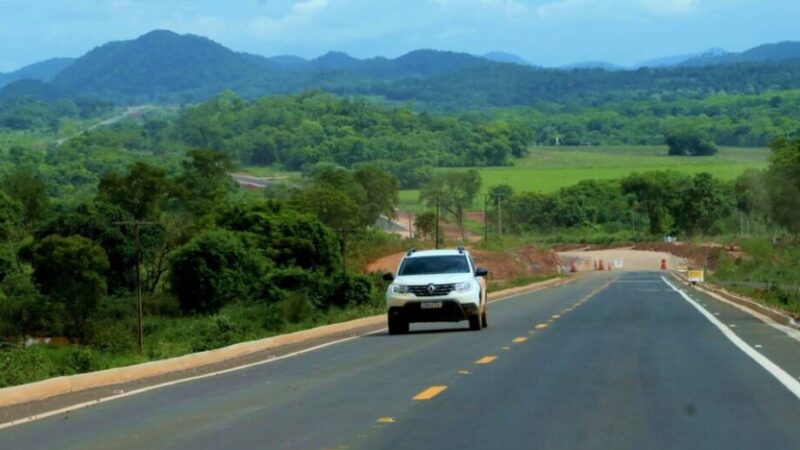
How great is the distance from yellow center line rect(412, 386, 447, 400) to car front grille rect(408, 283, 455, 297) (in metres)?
13.1

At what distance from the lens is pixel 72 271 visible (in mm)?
81750

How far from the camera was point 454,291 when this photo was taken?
30.8m

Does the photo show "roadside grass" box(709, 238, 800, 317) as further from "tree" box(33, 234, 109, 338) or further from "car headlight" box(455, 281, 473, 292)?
"tree" box(33, 234, 109, 338)

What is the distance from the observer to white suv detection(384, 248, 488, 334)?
3086cm

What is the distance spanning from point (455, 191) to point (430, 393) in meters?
173

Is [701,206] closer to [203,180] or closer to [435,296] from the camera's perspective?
[203,180]

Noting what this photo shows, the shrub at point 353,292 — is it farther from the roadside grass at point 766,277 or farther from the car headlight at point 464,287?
the car headlight at point 464,287

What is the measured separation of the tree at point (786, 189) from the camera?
130 meters

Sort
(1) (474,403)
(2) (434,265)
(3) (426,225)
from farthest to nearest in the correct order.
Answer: (3) (426,225)
(2) (434,265)
(1) (474,403)

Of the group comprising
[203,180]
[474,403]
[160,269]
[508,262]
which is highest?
[474,403]

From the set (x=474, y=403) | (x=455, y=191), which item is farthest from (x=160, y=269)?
(x=455, y=191)

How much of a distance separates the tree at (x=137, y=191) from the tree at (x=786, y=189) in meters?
55.7

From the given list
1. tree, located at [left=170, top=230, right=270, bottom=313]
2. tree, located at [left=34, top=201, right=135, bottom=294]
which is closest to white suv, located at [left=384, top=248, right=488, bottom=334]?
tree, located at [left=170, top=230, right=270, bottom=313]

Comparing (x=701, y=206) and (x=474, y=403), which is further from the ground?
(x=474, y=403)
